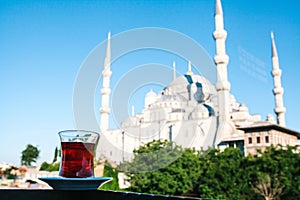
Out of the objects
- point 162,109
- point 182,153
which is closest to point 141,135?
Answer: point 182,153

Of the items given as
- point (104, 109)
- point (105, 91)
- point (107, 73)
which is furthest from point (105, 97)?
point (107, 73)

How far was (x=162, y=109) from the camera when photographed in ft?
42.8

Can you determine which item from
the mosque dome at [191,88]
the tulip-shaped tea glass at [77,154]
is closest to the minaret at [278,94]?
the mosque dome at [191,88]

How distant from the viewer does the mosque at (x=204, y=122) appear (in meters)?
9.35

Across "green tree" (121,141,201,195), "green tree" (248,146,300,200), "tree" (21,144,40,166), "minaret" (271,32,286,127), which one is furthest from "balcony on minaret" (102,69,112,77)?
"tree" (21,144,40,166)

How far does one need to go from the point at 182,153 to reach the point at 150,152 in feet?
2.64

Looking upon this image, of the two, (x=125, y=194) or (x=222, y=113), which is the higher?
(x=222, y=113)

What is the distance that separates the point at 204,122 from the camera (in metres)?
11.0

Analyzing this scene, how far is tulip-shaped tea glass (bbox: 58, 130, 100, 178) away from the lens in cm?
51

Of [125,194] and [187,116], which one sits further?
[187,116]

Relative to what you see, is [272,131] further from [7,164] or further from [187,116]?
[7,164]

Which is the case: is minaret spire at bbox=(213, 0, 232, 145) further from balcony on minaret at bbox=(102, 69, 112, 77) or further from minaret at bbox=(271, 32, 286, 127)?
balcony on minaret at bbox=(102, 69, 112, 77)

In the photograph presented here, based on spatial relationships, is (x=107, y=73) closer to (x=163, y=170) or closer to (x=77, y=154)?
(x=163, y=170)

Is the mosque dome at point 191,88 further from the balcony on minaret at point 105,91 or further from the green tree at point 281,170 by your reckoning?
the green tree at point 281,170
